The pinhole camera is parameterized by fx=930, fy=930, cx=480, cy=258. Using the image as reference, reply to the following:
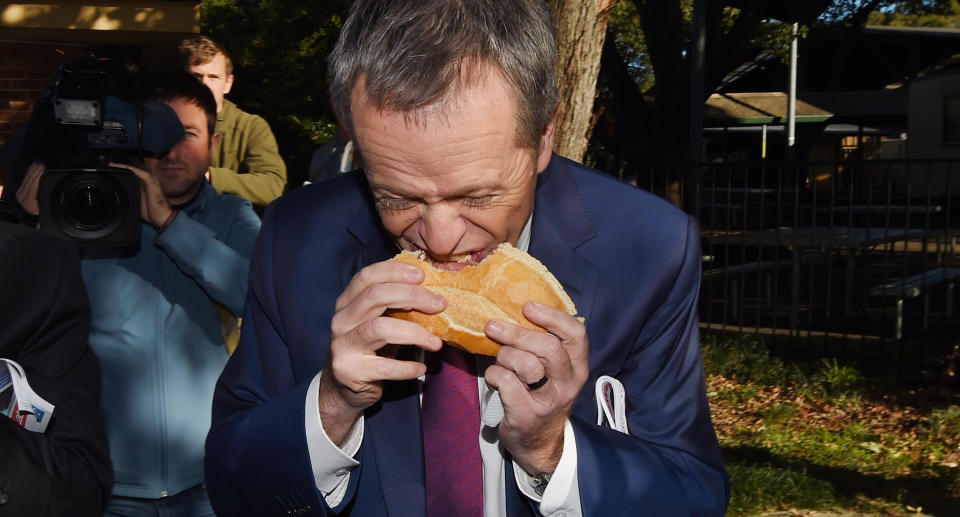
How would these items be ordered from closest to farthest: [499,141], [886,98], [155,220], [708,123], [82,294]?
1. [499,141]
2. [82,294]
3. [155,220]
4. [708,123]
5. [886,98]

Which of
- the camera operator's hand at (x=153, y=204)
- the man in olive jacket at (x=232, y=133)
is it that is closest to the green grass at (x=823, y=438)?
the man in olive jacket at (x=232, y=133)

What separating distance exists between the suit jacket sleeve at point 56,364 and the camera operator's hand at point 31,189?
850 mm

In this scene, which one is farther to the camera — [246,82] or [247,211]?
[246,82]

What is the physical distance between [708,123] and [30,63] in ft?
73.7

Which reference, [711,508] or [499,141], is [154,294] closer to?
[499,141]

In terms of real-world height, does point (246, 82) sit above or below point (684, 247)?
above

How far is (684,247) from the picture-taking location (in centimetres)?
203

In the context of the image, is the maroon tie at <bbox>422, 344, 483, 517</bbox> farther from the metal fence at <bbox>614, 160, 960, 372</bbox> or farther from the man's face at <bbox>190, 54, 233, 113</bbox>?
the metal fence at <bbox>614, 160, 960, 372</bbox>

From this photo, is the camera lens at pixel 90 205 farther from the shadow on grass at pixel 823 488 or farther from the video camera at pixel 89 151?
the shadow on grass at pixel 823 488

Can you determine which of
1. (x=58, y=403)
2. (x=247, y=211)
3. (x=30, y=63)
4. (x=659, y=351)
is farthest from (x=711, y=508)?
(x=30, y=63)

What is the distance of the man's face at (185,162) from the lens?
3354 mm

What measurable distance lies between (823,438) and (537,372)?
5.84 m

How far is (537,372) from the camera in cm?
161

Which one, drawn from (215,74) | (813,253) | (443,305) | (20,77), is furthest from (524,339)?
(20,77)
